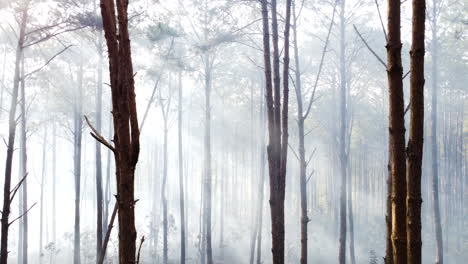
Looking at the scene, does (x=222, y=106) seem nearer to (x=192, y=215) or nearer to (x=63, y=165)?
(x=192, y=215)

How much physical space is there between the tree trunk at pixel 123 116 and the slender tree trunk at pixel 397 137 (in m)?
1.63

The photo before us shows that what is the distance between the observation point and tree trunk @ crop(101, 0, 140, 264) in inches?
89.4

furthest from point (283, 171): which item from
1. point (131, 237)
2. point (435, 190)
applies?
point (435, 190)

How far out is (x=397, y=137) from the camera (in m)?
2.91

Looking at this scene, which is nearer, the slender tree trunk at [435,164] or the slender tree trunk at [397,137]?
the slender tree trunk at [397,137]

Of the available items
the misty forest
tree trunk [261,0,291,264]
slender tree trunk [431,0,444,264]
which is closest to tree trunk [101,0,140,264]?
the misty forest

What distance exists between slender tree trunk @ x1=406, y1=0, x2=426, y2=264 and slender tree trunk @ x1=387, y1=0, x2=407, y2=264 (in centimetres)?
4

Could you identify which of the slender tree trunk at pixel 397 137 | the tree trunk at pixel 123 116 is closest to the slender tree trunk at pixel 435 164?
the slender tree trunk at pixel 397 137

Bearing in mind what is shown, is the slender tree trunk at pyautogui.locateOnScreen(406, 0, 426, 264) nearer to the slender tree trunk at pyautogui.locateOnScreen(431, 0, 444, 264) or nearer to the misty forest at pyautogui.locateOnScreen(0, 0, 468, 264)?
the misty forest at pyautogui.locateOnScreen(0, 0, 468, 264)

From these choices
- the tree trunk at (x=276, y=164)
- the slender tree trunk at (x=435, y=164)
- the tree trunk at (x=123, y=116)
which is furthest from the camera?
the slender tree trunk at (x=435, y=164)

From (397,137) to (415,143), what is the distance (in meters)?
0.11

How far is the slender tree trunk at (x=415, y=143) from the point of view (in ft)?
9.34

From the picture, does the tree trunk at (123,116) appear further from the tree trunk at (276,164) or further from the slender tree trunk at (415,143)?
the tree trunk at (276,164)

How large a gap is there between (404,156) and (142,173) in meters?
61.6
